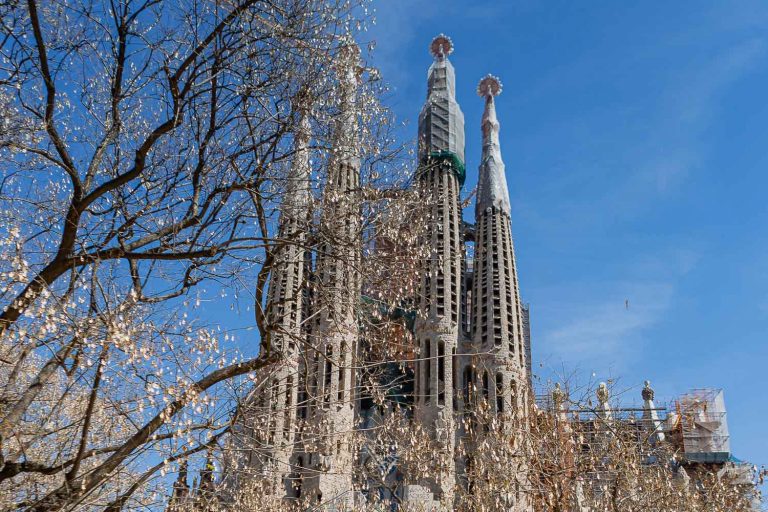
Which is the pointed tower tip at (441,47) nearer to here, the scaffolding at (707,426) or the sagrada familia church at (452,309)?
the sagrada familia church at (452,309)

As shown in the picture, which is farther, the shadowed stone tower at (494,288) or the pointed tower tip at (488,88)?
the pointed tower tip at (488,88)

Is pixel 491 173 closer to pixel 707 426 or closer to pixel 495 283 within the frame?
pixel 495 283

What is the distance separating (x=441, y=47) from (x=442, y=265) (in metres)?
19.1

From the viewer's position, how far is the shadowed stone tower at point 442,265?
44.2 metres

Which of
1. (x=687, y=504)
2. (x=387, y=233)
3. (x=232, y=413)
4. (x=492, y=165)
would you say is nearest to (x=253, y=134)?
(x=387, y=233)

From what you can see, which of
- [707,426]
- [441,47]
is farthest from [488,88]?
[707,426]

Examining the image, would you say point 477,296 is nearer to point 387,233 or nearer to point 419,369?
point 419,369

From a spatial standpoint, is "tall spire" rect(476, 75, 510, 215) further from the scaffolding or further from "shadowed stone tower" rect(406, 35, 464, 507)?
the scaffolding

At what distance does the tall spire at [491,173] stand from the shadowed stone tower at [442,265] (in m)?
1.79

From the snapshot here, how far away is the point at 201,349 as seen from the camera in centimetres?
870

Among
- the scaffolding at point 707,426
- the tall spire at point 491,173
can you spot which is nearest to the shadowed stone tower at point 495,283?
the tall spire at point 491,173

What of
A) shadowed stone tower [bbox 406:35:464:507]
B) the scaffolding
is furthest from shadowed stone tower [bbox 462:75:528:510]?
the scaffolding

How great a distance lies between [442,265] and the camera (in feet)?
152

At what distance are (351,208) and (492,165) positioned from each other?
46167 millimetres
